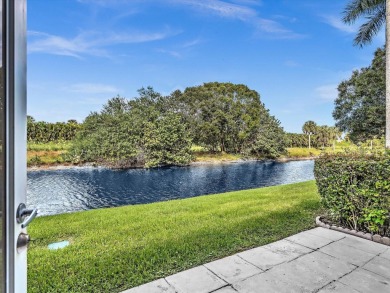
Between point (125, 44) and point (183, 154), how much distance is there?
844 cm

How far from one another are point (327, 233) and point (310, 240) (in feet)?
1.36

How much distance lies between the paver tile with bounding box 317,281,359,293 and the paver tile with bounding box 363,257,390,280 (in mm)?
466

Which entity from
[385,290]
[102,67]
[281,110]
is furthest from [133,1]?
[281,110]

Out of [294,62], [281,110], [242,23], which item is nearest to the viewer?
[242,23]

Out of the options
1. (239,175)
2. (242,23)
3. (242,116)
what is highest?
(242,23)

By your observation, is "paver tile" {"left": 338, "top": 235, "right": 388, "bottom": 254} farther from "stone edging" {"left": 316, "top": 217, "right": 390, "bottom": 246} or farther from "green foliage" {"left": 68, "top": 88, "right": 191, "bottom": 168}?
"green foliage" {"left": 68, "top": 88, "right": 191, "bottom": 168}

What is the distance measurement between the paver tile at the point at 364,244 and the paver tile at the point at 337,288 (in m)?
0.94

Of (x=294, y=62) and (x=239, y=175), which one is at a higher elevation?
(x=294, y=62)

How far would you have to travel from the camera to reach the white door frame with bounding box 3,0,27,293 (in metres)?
0.73

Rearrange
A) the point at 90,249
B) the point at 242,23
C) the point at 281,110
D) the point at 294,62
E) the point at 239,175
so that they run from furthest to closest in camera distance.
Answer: the point at 281,110
the point at 239,175
the point at 294,62
the point at 242,23
the point at 90,249

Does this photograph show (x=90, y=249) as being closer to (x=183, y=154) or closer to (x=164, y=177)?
(x=164, y=177)

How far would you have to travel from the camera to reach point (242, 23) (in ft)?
38.2

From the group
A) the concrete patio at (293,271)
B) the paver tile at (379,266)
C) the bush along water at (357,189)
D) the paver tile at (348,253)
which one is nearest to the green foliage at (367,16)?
the bush along water at (357,189)

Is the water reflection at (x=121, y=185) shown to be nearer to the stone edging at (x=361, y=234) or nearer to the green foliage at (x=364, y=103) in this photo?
the green foliage at (x=364, y=103)
